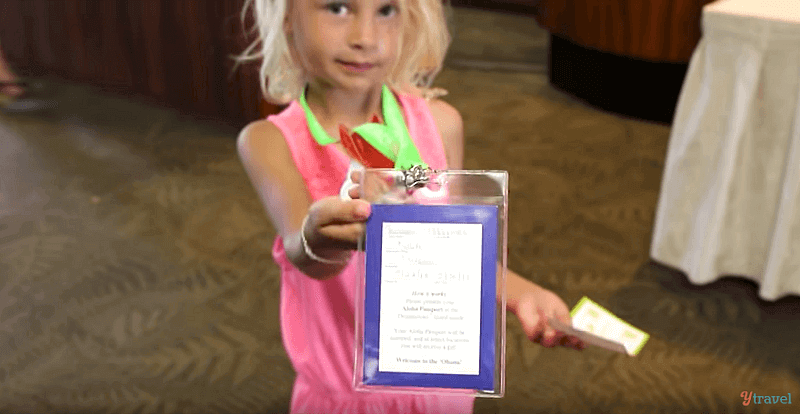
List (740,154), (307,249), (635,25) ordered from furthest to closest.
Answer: (635,25)
(740,154)
(307,249)

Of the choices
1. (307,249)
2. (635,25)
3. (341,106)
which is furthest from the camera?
(635,25)

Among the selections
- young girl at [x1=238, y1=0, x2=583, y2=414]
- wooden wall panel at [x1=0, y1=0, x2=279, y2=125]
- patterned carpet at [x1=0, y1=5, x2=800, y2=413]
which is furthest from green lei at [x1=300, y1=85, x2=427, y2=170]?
wooden wall panel at [x1=0, y1=0, x2=279, y2=125]

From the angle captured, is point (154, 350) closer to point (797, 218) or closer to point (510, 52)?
point (797, 218)

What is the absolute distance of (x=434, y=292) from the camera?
2.17 feet

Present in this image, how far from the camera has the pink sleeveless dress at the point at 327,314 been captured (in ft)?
3.51

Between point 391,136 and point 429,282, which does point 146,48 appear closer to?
point 391,136

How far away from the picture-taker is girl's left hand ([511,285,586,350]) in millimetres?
867

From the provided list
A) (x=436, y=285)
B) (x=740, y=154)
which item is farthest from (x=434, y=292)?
(x=740, y=154)

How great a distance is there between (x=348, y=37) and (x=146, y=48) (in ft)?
10.5

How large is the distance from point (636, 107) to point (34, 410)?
3.01 metres

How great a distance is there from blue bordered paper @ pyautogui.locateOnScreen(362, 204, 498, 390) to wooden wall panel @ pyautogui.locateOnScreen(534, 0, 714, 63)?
303 centimetres

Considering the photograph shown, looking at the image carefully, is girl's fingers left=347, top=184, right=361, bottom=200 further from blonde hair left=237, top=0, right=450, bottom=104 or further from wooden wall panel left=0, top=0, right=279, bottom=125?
wooden wall panel left=0, top=0, right=279, bottom=125

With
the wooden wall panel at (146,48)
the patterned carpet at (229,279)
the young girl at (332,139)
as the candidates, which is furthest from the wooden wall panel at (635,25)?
the young girl at (332,139)

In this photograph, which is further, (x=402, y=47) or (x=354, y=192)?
(x=402, y=47)
